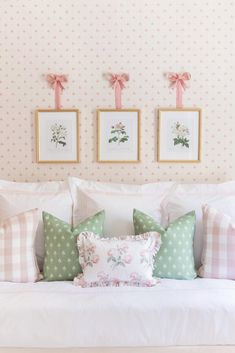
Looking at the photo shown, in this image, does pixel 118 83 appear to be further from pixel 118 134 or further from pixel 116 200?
pixel 116 200

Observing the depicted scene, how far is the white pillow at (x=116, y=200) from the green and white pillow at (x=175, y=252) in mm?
188

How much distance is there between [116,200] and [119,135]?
1.67 feet

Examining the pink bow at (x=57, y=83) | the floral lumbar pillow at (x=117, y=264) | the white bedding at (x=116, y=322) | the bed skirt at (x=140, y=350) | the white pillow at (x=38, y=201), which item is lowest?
the bed skirt at (x=140, y=350)

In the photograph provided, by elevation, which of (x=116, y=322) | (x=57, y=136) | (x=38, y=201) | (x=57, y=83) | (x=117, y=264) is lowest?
(x=116, y=322)

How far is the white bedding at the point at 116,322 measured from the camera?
2131 mm

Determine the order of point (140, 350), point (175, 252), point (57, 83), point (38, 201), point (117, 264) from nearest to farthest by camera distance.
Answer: point (140, 350)
point (117, 264)
point (175, 252)
point (38, 201)
point (57, 83)

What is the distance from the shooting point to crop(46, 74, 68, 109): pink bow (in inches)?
121

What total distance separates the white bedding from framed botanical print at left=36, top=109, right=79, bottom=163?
45.3 inches

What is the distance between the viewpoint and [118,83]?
3.08 meters

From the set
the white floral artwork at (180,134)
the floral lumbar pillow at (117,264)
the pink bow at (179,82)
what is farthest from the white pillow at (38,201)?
the pink bow at (179,82)

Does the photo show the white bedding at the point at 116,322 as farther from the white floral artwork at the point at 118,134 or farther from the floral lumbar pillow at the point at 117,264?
the white floral artwork at the point at 118,134

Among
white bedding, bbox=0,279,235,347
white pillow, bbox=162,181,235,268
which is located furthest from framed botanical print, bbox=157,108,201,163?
white bedding, bbox=0,279,235,347

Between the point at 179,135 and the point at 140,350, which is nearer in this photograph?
the point at 140,350

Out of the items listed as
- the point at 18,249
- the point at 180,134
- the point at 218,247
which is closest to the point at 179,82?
the point at 180,134
